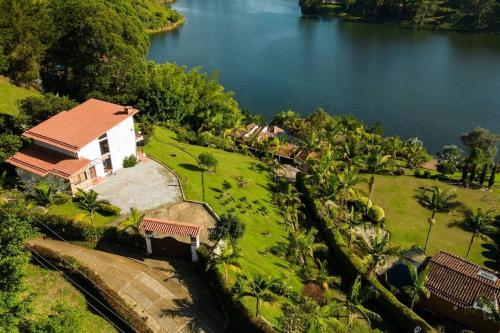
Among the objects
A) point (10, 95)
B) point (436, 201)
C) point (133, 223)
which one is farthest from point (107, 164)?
point (436, 201)

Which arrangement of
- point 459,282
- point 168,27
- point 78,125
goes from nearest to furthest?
1. point 459,282
2. point 78,125
3. point 168,27

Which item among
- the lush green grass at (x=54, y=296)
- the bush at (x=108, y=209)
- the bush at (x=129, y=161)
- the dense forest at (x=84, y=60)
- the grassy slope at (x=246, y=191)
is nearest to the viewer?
the lush green grass at (x=54, y=296)

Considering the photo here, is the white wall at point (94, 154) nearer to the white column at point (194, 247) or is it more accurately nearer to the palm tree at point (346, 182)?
the white column at point (194, 247)

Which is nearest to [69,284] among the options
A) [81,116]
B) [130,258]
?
[130,258]

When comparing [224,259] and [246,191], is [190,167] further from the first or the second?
[224,259]

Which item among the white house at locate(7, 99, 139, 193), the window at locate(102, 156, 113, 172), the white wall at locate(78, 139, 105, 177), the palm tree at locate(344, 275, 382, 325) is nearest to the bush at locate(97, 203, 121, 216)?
the white house at locate(7, 99, 139, 193)

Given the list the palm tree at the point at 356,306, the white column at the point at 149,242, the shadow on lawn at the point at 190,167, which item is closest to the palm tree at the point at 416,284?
the palm tree at the point at 356,306

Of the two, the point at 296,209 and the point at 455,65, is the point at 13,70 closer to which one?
the point at 296,209
